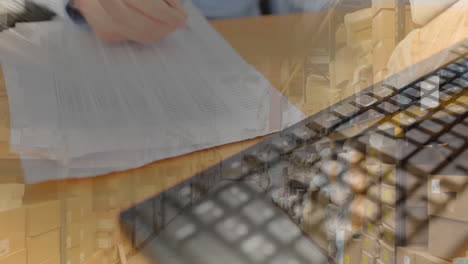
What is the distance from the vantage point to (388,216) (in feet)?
3.86

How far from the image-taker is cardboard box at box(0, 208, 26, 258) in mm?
1067

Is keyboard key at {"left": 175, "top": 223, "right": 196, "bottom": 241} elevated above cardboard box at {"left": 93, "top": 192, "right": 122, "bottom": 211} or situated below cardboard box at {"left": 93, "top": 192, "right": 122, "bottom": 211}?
below

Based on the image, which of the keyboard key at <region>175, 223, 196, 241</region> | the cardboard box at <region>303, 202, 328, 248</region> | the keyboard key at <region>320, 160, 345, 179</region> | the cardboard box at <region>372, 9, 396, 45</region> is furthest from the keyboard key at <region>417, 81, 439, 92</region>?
the keyboard key at <region>175, 223, 196, 241</region>

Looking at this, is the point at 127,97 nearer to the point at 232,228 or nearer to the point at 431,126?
the point at 232,228

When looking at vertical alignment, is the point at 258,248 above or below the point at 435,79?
below

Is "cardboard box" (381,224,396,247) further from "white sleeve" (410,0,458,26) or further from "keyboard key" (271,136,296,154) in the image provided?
"white sleeve" (410,0,458,26)

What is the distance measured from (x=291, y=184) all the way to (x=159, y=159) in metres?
0.65

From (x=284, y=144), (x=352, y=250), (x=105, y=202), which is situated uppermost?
(x=284, y=144)

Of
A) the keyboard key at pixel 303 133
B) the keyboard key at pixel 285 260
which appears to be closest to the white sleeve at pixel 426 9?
the keyboard key at pixel 303 133

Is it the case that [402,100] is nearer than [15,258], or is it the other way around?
[15,258]

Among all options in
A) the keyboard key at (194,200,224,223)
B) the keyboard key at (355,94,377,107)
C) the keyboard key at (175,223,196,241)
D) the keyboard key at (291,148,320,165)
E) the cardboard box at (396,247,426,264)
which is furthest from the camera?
the keyboard key at (194,200,224,223)

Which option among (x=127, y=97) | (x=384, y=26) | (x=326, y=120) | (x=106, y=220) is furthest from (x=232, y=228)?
(x=384, y=26)

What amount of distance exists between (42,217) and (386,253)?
126 cm

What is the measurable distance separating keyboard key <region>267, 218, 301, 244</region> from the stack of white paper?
56cm
